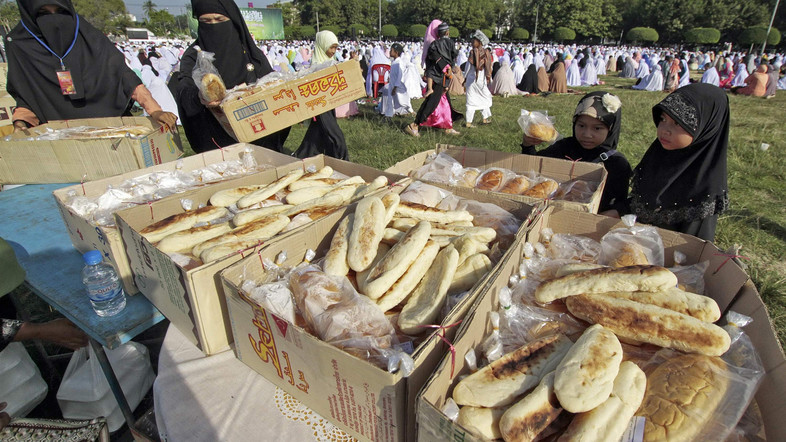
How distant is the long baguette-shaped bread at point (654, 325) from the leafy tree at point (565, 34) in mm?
73020

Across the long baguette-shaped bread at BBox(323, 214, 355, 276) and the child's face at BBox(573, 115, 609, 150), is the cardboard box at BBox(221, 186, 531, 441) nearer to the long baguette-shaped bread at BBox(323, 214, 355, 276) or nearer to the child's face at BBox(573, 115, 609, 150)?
the long baguette-shaped bread at BBox(323, 214, 355, 276)

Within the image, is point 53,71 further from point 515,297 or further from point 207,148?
point 515,297

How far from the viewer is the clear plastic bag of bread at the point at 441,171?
10.9 feet

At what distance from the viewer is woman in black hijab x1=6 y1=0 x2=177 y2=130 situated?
383 centimetres

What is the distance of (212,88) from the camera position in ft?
11.0

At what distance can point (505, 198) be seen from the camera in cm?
248

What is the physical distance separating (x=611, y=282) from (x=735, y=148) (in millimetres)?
10493

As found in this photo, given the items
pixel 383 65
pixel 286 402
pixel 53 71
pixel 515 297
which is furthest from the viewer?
pixel 383 65

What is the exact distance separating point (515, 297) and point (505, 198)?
91 centimetres

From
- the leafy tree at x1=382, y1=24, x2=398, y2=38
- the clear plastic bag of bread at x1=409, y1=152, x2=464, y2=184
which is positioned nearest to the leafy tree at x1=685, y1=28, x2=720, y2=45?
the leafy tree at x1=382, y1=24, x2=398, y2=38

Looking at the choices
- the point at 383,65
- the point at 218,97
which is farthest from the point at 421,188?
the point at 383,65

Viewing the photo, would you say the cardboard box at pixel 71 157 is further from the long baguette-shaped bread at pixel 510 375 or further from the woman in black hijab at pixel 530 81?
the woman in black hijab at pixel 530 81

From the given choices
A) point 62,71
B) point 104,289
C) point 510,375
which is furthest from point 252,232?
point 62,71

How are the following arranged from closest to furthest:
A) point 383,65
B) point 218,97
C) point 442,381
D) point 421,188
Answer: point 442,381, point 421,188, point 218,97, point 383,65
